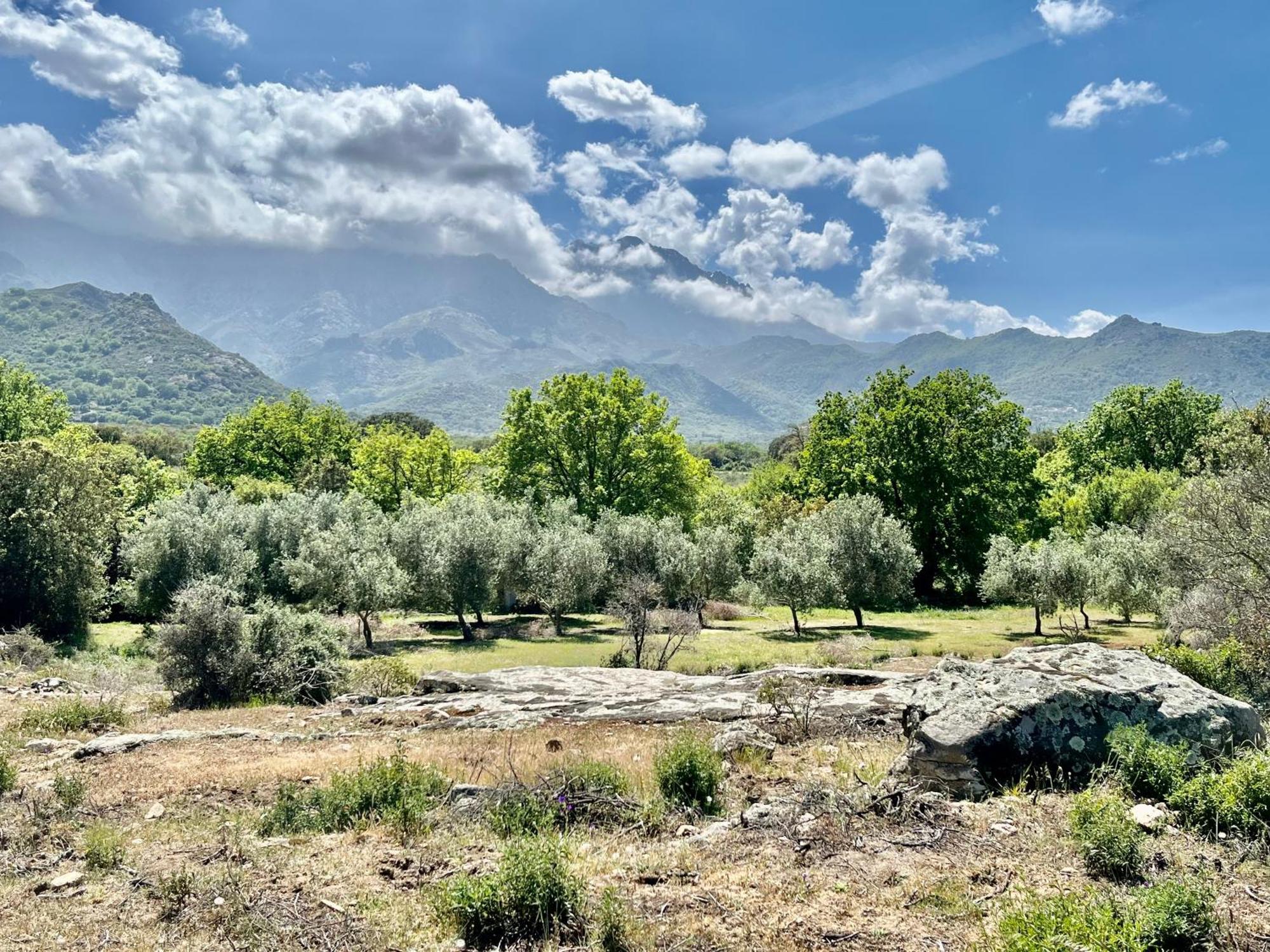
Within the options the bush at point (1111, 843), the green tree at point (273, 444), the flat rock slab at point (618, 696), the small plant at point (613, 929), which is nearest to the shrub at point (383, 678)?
the flat rock slab at point (618, 696)

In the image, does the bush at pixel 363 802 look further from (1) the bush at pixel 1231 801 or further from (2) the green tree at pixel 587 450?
(2) the green tree at pixel 587 450

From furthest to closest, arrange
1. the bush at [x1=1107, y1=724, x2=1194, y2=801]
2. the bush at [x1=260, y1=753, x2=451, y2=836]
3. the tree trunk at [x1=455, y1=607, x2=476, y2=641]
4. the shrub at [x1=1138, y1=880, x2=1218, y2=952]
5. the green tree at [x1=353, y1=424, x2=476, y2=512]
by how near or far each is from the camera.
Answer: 1. the green tree at [x1=353, y1=424, x2=476, y2=512]
2. the tree trunk at [x1=455, y1=607, x2=476, y2=641]
3. the bush at [x1=260, y1=753, x2=451, y2=836]
4. the bush at [x1=1107, y1=724, x2=1194, y2=801]
5. the shrub at [x1=1138, y1=880, x2=1218, y2=952]

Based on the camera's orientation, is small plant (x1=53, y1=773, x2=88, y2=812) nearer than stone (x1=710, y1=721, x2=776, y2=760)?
Yes

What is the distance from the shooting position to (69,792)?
10430 mm

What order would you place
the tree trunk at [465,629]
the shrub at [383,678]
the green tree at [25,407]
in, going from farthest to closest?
1. the green tree at [25,407]
2. the tree trunk at [465,629]
3. the shrub at [383,678]

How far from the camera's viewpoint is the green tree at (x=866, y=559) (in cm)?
4028

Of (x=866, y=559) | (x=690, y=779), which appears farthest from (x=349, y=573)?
(x=866, y=559)

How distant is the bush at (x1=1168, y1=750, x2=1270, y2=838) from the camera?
7871mm

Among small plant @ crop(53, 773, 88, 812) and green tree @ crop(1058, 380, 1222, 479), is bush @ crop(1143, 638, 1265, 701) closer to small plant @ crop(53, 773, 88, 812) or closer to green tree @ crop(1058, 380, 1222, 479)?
small plant @ crop(53, 773, 88, 812)

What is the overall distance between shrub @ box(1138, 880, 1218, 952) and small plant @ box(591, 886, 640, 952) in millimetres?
4239

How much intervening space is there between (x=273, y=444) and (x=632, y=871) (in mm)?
73093

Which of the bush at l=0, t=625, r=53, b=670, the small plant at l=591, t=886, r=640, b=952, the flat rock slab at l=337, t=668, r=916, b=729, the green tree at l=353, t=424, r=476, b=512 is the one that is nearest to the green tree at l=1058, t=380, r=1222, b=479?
the flat rock slab at l=337, t=668, r=916, b=729

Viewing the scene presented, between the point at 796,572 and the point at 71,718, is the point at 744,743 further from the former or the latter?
the point at 796,572

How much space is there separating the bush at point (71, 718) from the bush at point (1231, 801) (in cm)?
2143
